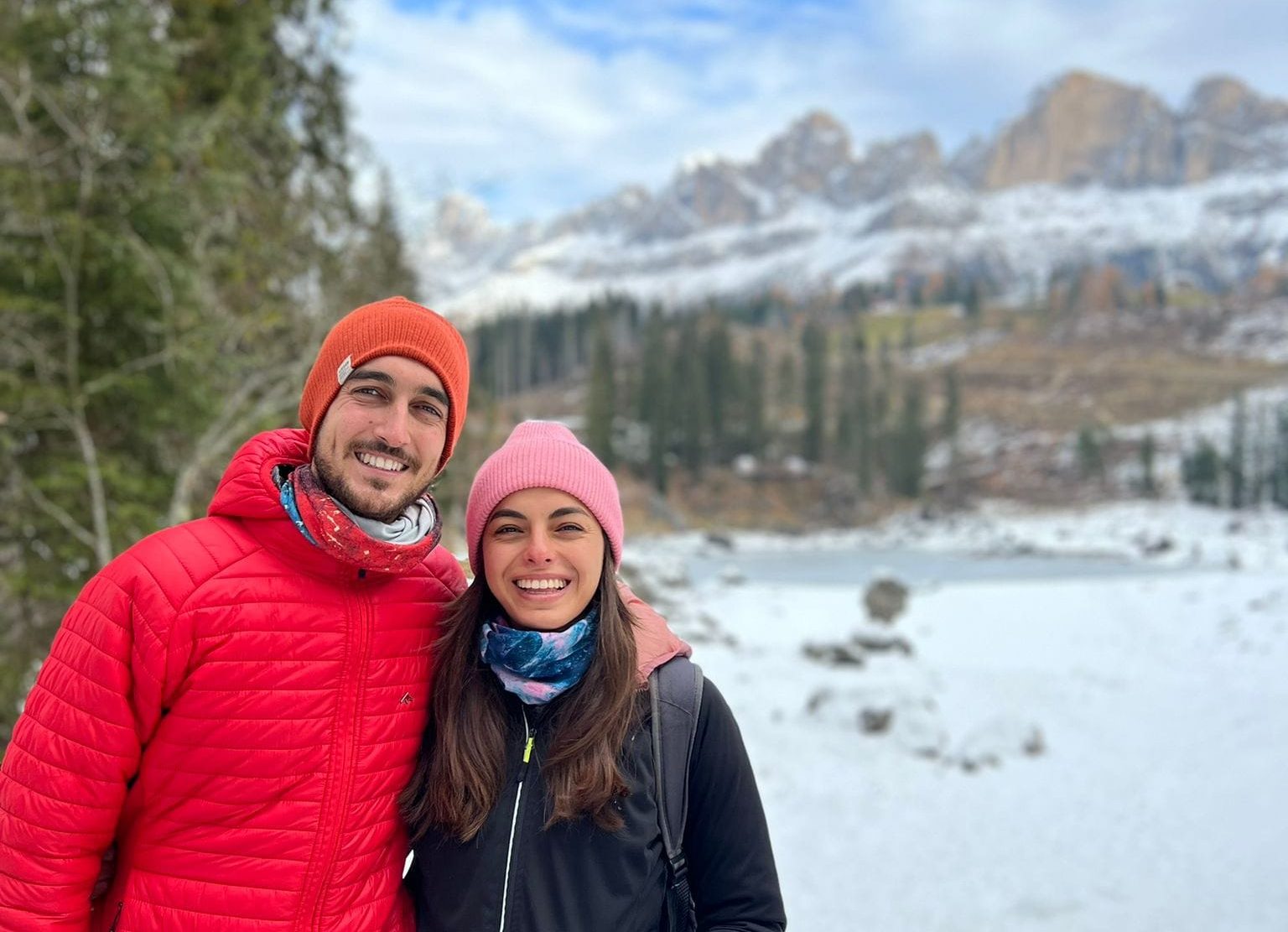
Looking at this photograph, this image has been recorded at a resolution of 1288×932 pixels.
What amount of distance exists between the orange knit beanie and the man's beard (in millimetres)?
93

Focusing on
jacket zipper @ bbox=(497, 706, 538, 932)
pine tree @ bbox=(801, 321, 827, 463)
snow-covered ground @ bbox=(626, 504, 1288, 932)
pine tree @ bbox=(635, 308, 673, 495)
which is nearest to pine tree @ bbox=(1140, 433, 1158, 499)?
pine tree @ bbox=(801, 321, 827, 463)

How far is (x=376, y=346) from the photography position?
6.34 feet

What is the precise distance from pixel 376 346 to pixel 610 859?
129 centimetres

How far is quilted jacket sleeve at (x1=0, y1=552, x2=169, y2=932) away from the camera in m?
1.60

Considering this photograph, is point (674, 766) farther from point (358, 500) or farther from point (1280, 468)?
point (1280, 468)

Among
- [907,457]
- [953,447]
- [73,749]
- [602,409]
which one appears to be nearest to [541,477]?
[73,749]

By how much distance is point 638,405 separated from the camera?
5516 cm

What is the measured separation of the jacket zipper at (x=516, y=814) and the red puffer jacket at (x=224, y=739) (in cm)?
26

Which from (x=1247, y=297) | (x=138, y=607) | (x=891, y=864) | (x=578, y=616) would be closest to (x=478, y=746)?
(x=578, y=616)

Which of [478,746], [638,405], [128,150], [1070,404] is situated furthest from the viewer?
[1070,404]

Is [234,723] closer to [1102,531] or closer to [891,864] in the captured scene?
[891,864]

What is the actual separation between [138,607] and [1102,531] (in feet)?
160

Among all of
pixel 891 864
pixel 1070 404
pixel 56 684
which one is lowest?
pixel 891 864

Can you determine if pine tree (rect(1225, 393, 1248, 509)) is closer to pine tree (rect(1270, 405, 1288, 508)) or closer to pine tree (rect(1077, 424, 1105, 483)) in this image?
pine tree (rect(1270, 405, 1288, 508))
